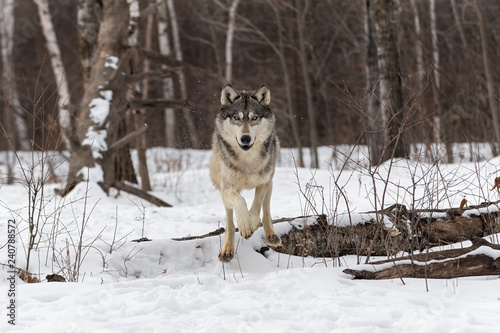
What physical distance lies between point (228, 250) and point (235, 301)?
1407 millimetres

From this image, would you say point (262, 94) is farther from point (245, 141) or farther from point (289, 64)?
point (289, 64)

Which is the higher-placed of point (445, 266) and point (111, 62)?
point (111, 62)

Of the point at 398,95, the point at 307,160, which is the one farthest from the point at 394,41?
the point at 307,160

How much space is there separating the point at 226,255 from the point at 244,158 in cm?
100

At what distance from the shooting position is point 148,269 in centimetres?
455

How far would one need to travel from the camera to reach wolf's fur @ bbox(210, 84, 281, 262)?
4527 mm

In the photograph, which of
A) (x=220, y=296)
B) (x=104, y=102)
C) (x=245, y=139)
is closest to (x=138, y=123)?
(x=104, y=102)

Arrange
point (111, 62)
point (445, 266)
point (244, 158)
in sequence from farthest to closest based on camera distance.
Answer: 1. point (111, 62)
2. point (244, 158)
3. point (445, 266)

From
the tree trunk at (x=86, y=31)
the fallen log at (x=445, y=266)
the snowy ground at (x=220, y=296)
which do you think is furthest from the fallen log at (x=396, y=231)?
the tree trunk at (x=86, y=31)

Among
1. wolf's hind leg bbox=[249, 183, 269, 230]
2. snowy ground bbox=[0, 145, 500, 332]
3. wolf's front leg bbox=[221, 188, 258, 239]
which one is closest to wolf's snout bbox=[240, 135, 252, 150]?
wolf's front leg bbox=[221, 188, 258, 239]

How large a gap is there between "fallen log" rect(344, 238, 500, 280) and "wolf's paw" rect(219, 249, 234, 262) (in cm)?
131

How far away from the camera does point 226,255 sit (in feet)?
15.1

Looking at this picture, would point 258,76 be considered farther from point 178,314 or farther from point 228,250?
point 178,314

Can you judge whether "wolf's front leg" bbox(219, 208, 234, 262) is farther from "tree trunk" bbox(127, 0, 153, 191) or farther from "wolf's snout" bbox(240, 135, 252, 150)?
"tree trunk" bbox(127, 0, 153, 191)
